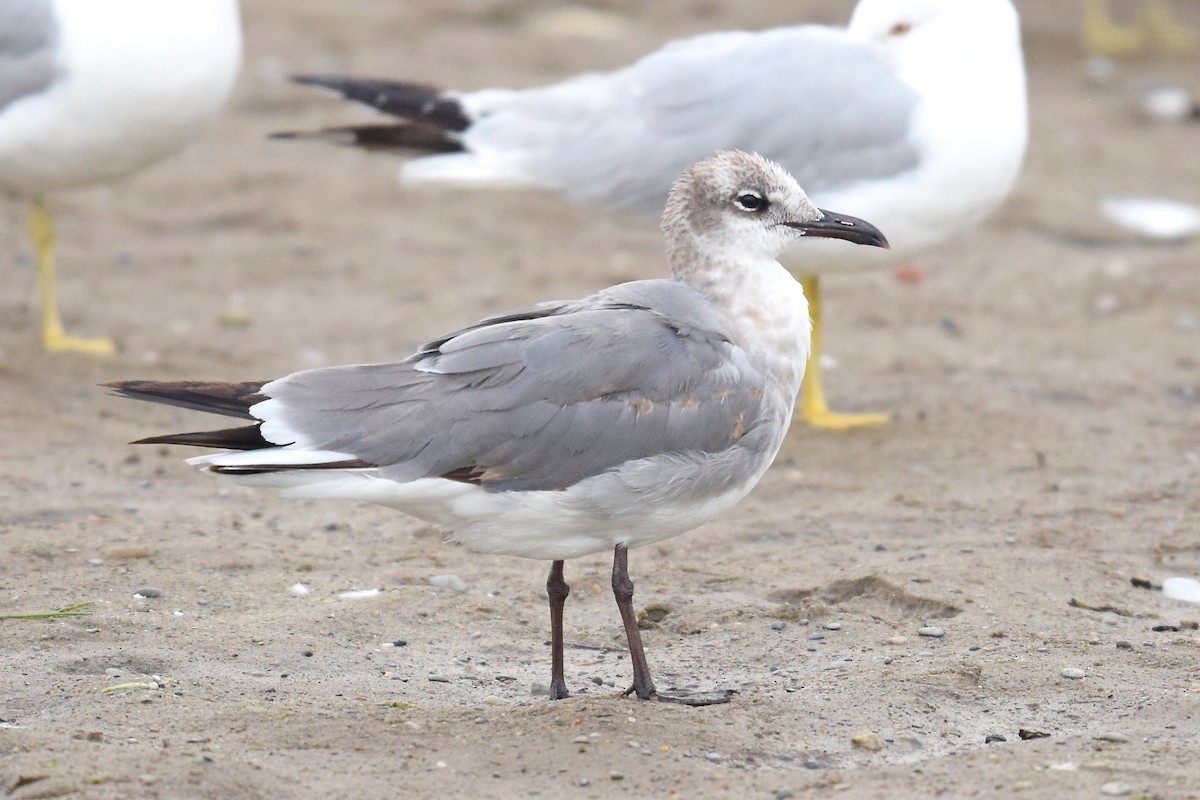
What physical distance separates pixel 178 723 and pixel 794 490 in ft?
8.76

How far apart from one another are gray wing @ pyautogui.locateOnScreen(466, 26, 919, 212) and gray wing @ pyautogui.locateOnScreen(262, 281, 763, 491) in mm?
2282

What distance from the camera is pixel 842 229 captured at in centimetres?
422

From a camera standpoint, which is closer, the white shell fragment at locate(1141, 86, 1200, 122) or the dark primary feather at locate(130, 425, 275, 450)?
the dark primary feather at locate(130, 425, 275, 450)

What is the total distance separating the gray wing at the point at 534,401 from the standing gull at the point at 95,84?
300cm

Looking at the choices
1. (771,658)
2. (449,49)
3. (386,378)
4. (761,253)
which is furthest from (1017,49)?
(449,49)

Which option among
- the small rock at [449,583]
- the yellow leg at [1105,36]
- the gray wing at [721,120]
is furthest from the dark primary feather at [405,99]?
the yellow leg at [1105,36]

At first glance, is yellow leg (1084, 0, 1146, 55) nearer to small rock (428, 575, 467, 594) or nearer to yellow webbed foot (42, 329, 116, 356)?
yellow webbed foot (42, 329, 116, 356)

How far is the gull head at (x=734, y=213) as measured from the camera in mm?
4102

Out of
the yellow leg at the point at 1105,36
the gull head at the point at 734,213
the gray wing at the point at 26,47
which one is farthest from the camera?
the yellow leg at the point at 1105,36

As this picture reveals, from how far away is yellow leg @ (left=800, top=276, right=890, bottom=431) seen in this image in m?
6.37

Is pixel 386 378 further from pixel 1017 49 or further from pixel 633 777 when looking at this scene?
pixel 1017 49

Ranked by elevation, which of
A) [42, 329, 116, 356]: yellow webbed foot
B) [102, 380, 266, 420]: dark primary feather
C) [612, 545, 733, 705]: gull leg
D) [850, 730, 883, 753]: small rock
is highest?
[42, 329, 116, 356]: yellow webbed foot

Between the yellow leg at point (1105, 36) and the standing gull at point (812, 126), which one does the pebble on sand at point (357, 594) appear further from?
the yellow leg at point (1105, 36)

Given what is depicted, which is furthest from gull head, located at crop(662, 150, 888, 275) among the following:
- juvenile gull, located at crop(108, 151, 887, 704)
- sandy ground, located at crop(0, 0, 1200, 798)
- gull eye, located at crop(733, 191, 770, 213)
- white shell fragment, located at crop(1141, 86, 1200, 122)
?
white shell fragment, located at crop(1141, 86, 1200, 122)
